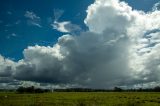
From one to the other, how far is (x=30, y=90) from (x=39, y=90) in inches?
261

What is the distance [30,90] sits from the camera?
198625 millimetres

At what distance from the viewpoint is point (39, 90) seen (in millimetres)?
199250
